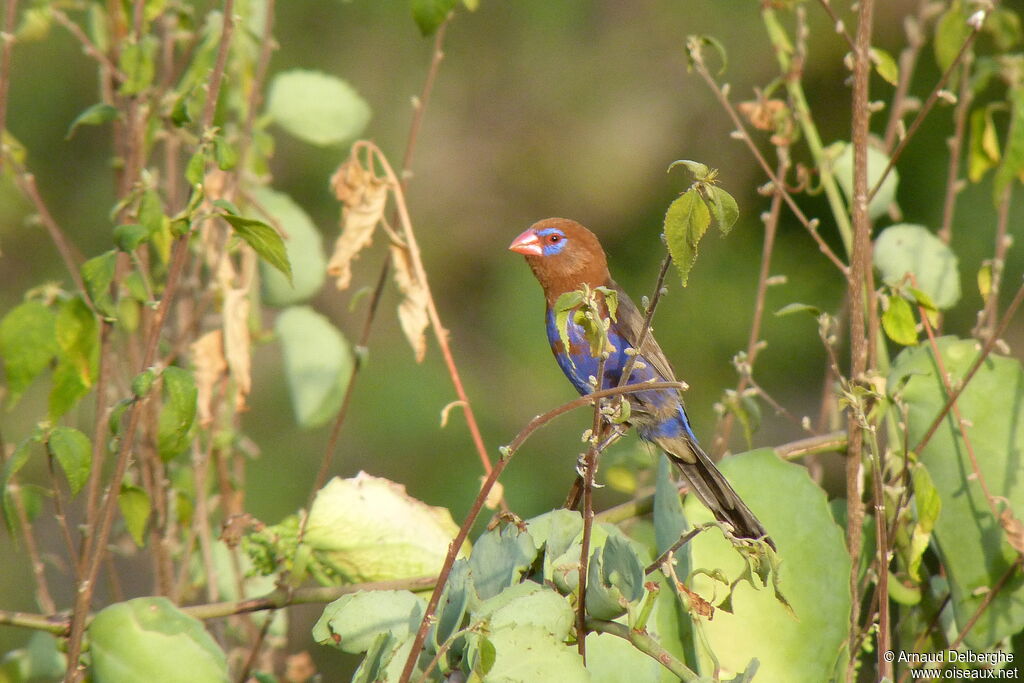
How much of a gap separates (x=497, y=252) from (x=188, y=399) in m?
4.13

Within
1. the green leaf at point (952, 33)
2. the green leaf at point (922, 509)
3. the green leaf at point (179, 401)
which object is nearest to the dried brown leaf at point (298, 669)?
the green leaf at point (179, 401)

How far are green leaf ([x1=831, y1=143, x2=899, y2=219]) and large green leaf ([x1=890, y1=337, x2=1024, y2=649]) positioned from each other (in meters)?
0.29

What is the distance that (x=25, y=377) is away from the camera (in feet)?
5.43

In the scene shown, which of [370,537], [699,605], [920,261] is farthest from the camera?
[920,261]

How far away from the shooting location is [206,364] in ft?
6.75

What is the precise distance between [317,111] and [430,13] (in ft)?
1.95

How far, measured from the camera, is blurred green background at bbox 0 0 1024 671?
4.71 metres

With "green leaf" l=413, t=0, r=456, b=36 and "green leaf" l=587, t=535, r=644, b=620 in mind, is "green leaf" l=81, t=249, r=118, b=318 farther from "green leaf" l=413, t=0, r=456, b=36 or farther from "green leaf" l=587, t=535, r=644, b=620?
"green leaf" l=587, t=535, r=644, b=620

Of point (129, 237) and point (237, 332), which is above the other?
point (129, 237)

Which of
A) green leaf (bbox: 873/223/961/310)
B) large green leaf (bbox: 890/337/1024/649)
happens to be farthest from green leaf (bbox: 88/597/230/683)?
green leaf (bbox: 873/223/961/310)

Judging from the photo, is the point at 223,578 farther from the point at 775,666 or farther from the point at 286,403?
the point at 286,403

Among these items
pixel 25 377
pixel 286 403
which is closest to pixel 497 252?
pixel 286 403

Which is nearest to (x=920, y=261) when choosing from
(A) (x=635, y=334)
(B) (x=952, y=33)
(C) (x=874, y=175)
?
(C) (x=874, y=175)

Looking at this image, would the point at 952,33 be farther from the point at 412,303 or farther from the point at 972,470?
the point at 412,303
